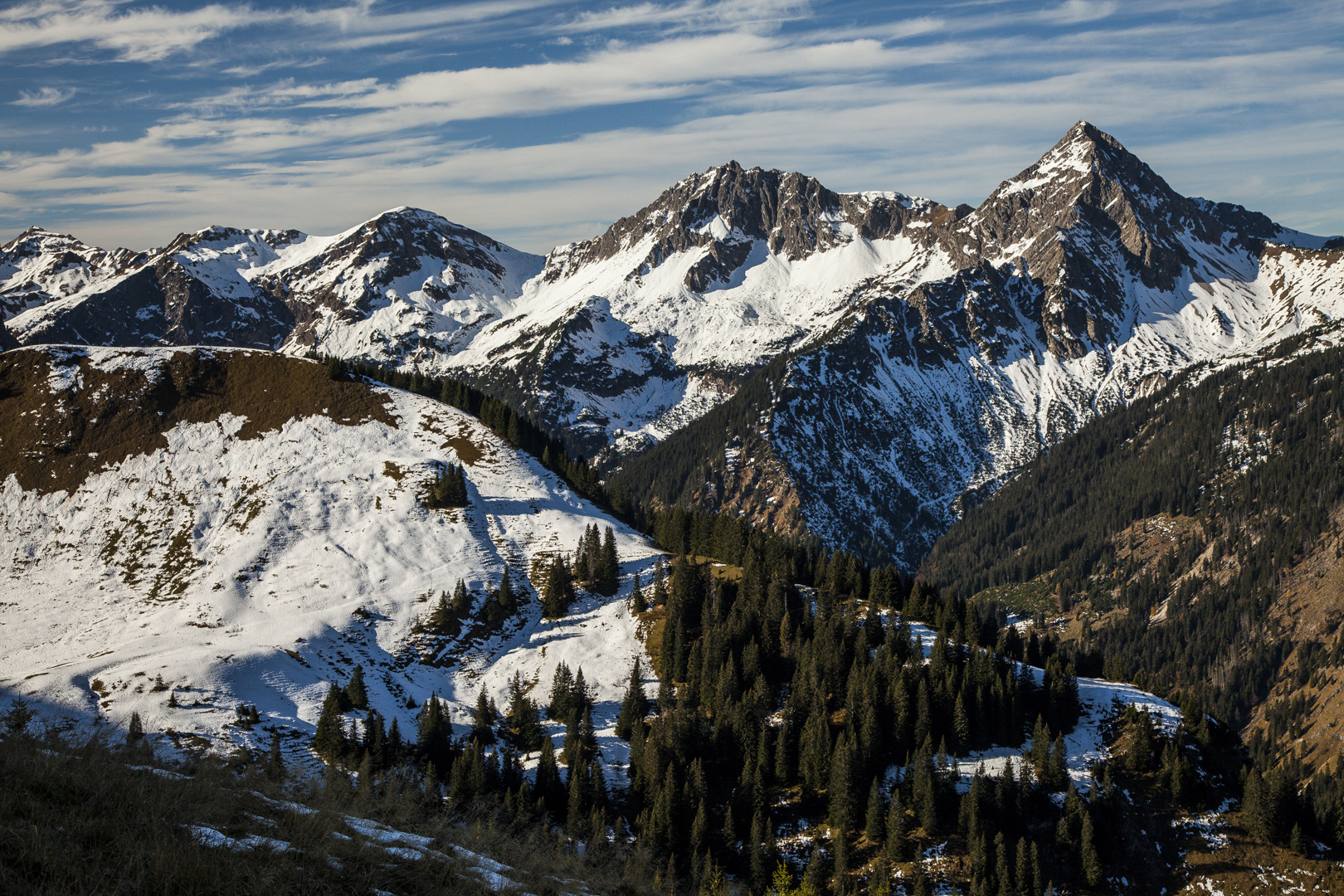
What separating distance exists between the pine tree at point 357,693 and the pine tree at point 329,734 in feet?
13.4

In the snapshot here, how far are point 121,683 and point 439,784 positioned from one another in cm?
4149

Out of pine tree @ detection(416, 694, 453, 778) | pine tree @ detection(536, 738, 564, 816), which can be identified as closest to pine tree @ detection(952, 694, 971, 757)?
pine tree @ detection(536, 738, 564, 816)

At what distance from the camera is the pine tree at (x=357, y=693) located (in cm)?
9912

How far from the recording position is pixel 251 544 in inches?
5143

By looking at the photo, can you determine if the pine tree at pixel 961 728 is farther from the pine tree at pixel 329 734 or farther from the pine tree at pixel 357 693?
the pine tree at pixel 357 693

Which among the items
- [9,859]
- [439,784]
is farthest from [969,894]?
[9,859]

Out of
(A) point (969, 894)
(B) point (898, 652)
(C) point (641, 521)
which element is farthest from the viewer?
(C) point (641, 521)

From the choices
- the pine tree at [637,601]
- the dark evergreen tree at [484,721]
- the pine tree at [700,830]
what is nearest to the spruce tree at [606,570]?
the pine tree at [637,601]

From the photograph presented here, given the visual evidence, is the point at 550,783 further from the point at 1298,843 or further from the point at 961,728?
the point at 1298,843

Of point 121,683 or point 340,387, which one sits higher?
point 340,387

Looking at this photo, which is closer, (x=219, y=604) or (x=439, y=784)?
(x=439, y=784)

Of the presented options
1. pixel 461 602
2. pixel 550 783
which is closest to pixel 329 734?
pixel 550 783

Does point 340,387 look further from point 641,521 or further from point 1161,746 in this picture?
point 1161,746

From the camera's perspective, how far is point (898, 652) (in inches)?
4090
